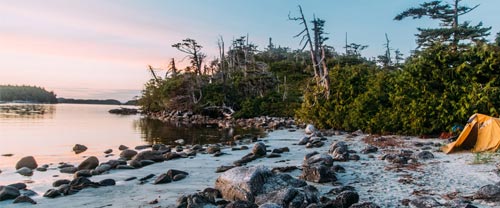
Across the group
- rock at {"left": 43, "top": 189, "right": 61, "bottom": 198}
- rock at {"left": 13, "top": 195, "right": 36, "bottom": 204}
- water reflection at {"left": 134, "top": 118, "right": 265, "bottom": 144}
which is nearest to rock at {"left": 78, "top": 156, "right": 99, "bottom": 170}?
rock at {"left": 43, "top": 189, "right": 61, "bottom": 198}

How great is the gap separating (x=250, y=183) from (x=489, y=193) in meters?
3.44

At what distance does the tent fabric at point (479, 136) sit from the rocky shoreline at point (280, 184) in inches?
19.5

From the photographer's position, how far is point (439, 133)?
1599 centimetres

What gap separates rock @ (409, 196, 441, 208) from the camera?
5848 millimetres

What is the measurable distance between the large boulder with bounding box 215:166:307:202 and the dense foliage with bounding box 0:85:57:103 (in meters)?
106

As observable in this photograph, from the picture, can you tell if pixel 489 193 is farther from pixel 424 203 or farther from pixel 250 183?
pixel 250 183

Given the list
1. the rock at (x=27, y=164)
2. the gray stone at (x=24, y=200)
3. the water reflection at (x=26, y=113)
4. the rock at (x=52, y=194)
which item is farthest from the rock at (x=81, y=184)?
the water reflection at (x=26, y=113)

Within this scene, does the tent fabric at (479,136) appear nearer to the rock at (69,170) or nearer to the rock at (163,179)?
the rock at (163,179)

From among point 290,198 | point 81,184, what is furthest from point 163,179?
point 290,198

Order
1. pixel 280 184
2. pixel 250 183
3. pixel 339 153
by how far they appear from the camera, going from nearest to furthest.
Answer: pixel 250 183, pixel 280 184, pixel 339 153

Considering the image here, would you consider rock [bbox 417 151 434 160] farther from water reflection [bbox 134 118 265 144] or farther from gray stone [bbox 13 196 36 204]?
water reflection [bbox 134 118 265 144]

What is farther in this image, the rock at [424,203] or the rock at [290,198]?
the rock at [290,198]

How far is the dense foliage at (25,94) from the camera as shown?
9900 centimetres

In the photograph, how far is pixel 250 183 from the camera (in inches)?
266
